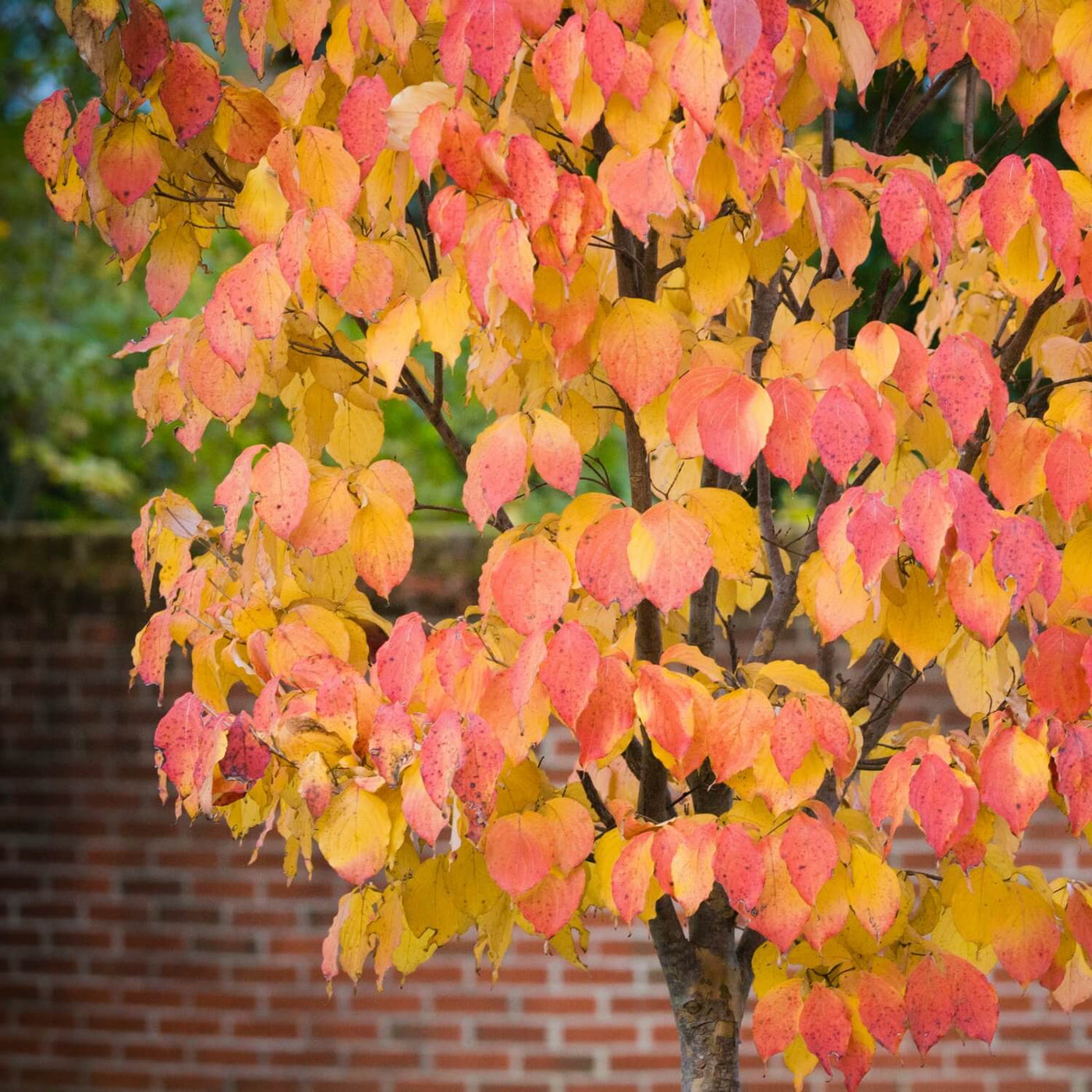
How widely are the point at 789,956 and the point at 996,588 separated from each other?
54 centimetres

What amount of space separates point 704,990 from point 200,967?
2115 millimetres

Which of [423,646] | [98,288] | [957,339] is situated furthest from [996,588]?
[98,288]

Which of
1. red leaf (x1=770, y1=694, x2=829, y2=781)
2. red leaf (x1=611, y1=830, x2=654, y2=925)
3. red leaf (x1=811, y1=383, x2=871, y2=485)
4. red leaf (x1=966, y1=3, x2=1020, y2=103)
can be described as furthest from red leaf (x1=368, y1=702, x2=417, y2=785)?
red leaf (x1=966, y1=3, x2=1020, y2=103)

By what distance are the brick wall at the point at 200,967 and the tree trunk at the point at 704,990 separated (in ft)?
5.24

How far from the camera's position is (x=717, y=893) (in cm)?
152

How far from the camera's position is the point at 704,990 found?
1515 millimetres

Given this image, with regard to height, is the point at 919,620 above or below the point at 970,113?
below

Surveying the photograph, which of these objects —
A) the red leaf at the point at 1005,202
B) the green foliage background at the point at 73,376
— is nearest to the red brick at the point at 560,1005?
the green foliage background at the point at 73,376

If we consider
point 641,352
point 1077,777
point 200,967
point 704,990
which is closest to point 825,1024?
point 704,990

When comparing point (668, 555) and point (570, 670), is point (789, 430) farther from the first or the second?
point (570, 670)

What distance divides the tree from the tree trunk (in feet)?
0.32

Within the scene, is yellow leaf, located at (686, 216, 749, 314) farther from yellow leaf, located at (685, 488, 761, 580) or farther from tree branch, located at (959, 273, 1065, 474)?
tree branch, located at (959, 273, 1065, 474)

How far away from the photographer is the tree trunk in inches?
59.3

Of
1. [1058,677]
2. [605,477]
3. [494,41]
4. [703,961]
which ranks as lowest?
[703,961]
